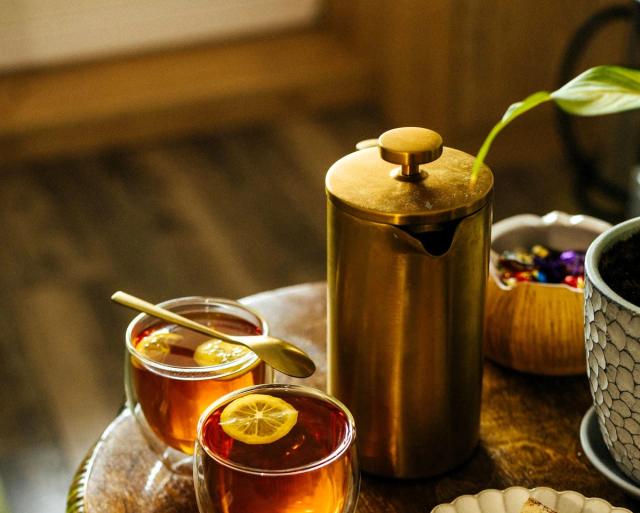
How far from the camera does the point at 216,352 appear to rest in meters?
0.72

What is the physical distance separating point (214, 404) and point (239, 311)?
131 mm

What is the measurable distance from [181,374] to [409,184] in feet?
0.70

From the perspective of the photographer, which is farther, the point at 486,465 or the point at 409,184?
the point at 486,465

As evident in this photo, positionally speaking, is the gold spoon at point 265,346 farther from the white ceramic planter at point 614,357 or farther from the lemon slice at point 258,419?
the white ceramic planter at point 614,357

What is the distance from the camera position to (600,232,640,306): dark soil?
0.65 m

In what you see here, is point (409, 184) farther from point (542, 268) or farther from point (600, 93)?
point (542, 268)

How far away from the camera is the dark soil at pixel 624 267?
652 millimetres

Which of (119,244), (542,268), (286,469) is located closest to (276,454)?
(286,469)

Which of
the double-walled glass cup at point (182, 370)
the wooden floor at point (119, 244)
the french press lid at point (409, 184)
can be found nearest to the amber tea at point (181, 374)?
the double-walled glass cup at point (182, 370)

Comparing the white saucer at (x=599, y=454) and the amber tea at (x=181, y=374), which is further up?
the amber tea at (x=181, y=374)

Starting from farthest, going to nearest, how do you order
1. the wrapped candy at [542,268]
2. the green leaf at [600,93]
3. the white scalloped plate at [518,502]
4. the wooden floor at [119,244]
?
1. the wooden floor at [119,244]
2. the wrapped candy at [542,268]
3. the white scalloped plate at [518,502]
4. the green leaf at [600,93]

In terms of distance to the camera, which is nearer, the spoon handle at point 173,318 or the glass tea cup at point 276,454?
the glass tea cup at point 276,454

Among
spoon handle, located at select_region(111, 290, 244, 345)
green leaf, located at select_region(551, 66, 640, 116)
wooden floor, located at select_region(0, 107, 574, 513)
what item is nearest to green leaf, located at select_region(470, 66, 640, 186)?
green leaf, located at select_region(551, 66, 640, 116)

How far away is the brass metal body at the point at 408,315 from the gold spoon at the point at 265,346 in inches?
1.2
